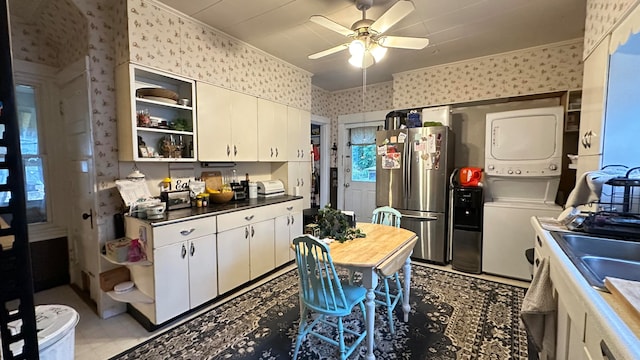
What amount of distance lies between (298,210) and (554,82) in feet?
11.5

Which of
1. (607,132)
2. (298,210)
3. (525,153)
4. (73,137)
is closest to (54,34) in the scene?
(73,137)

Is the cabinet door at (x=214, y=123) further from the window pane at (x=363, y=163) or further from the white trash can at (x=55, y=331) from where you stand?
the window pane at (x=363, y=163)

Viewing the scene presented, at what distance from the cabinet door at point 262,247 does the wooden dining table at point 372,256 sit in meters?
1.30

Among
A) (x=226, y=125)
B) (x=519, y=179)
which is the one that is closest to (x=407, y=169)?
(x=519, y=179)

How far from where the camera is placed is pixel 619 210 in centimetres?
165

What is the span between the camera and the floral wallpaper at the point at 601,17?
1627mm

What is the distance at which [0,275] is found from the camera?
738 mm

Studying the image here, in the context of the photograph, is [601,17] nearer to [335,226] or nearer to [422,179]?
[422,179]

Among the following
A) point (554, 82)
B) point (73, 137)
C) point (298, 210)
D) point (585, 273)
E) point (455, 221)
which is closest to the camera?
point (585, 273)

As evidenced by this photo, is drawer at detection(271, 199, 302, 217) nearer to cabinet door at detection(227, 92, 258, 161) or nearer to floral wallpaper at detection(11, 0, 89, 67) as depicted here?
cabinet door at detection(227, 92, 258, 161)

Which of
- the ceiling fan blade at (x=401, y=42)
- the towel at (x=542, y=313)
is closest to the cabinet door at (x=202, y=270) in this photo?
the ceiling fan blade at (x=401, y=42)

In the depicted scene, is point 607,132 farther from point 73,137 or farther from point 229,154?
point 73,137

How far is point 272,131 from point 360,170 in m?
2.05

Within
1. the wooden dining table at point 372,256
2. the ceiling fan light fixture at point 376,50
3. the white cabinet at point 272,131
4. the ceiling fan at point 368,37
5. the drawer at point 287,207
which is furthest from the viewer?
the white cabinet at point 272,131
